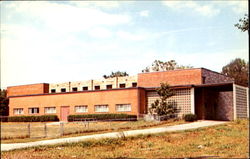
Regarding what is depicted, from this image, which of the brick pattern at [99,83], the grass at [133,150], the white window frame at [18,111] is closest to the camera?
the grass at [133,150]

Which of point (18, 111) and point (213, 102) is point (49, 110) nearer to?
point (18, 111)

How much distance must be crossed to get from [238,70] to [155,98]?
3743 cm

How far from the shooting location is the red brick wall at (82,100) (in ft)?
128

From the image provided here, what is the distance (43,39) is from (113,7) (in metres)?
3.90

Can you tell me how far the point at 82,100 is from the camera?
43500mm

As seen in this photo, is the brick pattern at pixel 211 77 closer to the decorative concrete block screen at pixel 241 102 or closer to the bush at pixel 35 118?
the decorative concrete block screen at pixel 241 102

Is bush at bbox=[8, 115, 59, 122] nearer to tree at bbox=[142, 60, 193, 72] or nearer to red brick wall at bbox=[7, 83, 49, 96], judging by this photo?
red brick wall at bbox=[7, 83, 49, 96]

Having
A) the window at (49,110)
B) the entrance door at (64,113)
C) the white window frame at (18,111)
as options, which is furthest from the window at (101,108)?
the white window frame at (18,111)

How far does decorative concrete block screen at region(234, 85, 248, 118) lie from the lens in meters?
34.1

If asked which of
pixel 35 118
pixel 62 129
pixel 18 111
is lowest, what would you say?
pixel 35 118

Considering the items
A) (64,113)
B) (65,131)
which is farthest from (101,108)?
(65,131)

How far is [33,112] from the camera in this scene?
49.5m

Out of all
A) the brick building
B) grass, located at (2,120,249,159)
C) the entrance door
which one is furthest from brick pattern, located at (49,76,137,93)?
grass, located at (2,120,249,159)

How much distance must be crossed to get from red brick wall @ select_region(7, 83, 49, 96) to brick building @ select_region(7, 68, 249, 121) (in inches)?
258
